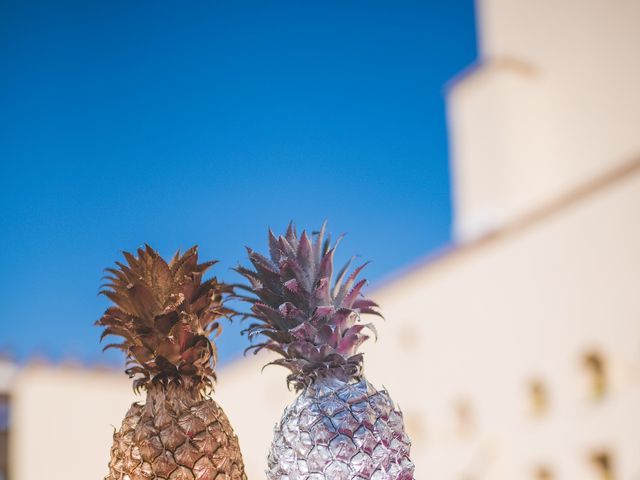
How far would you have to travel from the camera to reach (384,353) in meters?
13.9

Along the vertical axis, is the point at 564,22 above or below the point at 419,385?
above

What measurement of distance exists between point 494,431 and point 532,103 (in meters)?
7.37

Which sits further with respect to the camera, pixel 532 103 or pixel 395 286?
pixel 532 103

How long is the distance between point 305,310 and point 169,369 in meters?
0.35

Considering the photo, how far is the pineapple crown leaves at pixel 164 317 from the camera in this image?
5.98 ft

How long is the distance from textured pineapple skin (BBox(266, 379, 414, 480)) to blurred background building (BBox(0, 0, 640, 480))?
891 cm

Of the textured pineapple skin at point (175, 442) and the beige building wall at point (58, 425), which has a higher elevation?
the beige building wall at point (58, 425)

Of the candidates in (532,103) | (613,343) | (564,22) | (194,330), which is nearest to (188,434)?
(194,330)

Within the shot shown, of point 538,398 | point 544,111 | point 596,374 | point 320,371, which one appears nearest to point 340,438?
point 320,371

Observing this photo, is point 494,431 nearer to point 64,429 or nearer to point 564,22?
point 64,429

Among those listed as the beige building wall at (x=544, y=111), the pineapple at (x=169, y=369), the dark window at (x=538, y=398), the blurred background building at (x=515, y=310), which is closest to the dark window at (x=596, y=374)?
the blurred background building at (x=515, y=310)

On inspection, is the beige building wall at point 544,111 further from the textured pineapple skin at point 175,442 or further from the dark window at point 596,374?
the textured pineapple skin at point 175,442

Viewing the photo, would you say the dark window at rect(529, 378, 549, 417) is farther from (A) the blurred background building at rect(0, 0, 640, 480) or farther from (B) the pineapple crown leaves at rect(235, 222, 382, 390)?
(B) the pineapple crown leaves at rect(235, 222, 382, 390)

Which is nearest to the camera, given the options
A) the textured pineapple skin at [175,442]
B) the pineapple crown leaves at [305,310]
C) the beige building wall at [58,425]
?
the textured pineapple skin at [175,442]
